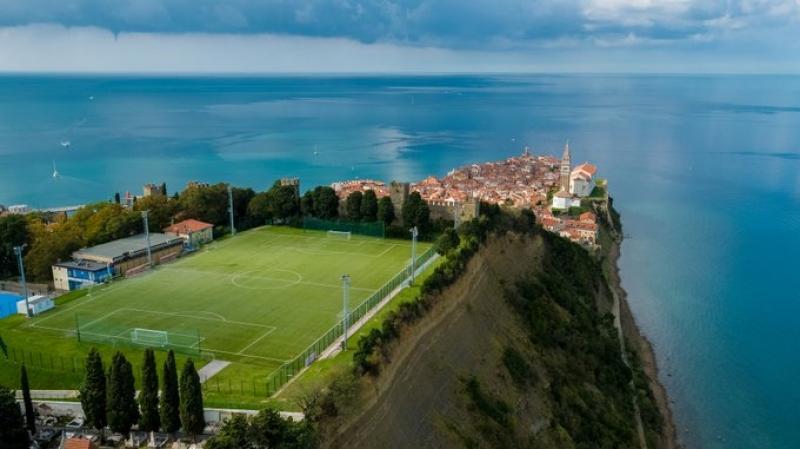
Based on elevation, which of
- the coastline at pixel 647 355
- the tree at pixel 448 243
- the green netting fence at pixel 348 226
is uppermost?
the tree at pixel 448 243

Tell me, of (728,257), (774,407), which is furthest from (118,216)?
(728,257)

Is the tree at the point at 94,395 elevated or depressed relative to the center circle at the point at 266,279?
elevated

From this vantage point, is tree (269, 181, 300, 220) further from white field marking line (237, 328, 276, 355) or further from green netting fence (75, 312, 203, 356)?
white field marking line (237, 328, 276, 355)

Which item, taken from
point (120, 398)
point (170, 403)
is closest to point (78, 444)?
point (120, 398)

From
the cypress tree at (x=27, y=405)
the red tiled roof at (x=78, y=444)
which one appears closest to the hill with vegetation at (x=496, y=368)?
the red tiled roof at (x=78, y=444)

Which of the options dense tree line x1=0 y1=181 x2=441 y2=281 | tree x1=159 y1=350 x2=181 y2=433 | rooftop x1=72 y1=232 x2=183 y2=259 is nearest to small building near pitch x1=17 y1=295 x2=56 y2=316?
rooftop x1=72 y1=232 x2=183 y2=259

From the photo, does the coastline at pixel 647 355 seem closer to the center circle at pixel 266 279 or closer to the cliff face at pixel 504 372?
the cliff face at pixel 504 372

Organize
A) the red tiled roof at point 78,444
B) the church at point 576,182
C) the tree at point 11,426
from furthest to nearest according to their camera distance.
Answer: the church at point 576,182
the tree at point 11,426
the red tiled roof at point 78,444

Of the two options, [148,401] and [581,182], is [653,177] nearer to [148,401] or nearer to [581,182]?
[581,182]
